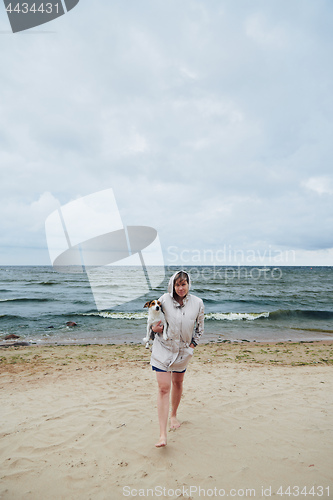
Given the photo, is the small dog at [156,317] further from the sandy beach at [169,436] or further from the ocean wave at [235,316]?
the ocean wave at [235,316]

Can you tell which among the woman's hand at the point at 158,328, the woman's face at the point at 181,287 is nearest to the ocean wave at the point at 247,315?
the woman's hand at the point at 158,328

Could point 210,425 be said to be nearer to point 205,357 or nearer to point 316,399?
point 316,399

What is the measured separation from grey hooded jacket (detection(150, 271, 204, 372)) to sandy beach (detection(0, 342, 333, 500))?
1077 millimetres

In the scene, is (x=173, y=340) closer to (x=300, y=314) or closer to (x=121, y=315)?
(x=121, y=315)

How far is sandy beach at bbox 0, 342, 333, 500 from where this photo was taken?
273 centimetres

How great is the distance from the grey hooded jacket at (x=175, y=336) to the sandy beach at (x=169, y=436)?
1077 mm

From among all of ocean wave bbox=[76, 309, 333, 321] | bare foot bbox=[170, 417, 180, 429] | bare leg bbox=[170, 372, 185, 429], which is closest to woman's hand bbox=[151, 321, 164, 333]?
bare leg bbox=[170, 372, 185, 429]

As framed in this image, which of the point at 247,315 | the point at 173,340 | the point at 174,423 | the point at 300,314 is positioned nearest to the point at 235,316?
the point at 247,315

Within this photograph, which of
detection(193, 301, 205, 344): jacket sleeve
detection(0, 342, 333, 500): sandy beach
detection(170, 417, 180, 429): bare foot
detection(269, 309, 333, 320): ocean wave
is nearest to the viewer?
detection(0, 342, 333, 500): sandy beach

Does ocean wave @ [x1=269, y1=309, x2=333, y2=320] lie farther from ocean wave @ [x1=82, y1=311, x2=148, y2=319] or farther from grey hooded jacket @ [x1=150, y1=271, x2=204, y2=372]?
grey hooded jacket @ [x1=150, y1=271, x2=204, y2=372]

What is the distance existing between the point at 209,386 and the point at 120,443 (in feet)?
8.37

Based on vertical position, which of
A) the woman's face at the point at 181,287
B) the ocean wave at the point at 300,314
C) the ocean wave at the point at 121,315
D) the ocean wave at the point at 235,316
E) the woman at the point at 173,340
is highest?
the woman's face at the point at 181,287

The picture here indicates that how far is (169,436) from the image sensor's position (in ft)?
11.7

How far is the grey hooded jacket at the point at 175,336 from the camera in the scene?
123 inches
